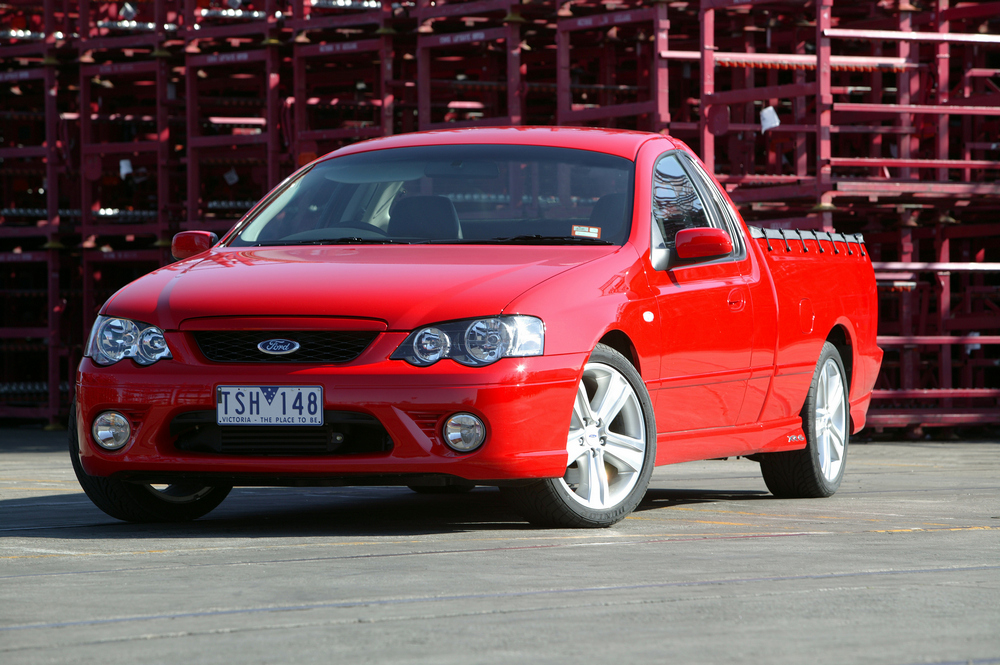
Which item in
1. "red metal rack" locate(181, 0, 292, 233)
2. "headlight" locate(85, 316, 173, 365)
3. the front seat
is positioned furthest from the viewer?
"red metal rack" locate(181, 0, 292, 233)

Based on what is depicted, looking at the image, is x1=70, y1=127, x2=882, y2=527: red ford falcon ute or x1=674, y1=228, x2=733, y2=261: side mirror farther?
x1=674, y1=228, x2=733, y2=261: side mirror

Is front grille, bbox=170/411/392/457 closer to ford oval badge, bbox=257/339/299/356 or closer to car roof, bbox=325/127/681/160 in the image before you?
ford oval badge, bbox=257/339/299/356

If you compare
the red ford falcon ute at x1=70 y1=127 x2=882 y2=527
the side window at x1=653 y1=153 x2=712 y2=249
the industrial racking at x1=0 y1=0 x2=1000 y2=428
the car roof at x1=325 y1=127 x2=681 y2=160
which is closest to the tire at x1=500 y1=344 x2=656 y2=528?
the red ford falcon ute at x1=70 y1=127 x2=882 y2=527

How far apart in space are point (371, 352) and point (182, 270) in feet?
3.50

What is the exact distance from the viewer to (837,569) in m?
4.78

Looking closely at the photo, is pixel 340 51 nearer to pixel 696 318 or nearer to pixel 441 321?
pixel 696 318

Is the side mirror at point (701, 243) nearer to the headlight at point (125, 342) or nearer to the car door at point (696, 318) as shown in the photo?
the car door at point (696, 318)

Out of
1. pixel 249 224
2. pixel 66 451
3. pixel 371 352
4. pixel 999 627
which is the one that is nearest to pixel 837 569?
pixel 999 627

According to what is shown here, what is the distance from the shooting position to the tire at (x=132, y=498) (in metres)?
6.11

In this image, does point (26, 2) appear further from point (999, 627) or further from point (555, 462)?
point (999, 627)

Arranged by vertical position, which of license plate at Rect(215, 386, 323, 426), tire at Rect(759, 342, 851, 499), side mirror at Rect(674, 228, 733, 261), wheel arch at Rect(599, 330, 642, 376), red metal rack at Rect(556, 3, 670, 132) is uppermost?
red metal rack at Rect(556, 3, 670, 132)

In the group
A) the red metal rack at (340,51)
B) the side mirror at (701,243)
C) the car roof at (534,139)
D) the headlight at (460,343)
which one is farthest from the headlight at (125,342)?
the red metal rack at (340,51)

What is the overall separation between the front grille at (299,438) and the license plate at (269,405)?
4cm

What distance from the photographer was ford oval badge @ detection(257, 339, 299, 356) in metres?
5.51
